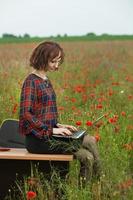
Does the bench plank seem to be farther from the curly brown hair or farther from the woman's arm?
the curly brown hair

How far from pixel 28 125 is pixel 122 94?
4.62 meters

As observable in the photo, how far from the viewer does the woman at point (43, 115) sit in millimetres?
5738

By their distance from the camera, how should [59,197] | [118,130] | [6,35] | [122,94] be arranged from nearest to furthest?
[59,197] → [118,130] → [122,94] → [6,35]

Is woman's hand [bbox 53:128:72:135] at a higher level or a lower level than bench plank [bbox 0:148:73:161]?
higher

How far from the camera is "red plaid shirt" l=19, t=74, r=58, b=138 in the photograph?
5.74 metres

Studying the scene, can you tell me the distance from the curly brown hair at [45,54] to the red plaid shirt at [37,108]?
11cm

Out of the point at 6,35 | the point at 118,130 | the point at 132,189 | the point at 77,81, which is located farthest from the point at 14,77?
the point at 6,35

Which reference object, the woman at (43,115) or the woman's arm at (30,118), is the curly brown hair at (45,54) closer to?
the woman at (43,115)

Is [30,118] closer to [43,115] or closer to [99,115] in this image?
[43,115]

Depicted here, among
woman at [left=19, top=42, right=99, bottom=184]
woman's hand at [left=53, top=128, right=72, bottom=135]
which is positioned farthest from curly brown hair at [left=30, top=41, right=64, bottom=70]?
woman's hand at [left=53, top=128, right=72, bottom=135]

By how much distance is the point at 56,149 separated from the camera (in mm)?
5734

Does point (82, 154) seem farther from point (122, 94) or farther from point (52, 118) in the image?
point (122, 94)

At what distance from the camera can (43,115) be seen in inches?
230

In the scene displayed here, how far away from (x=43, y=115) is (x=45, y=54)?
20.1 inches
